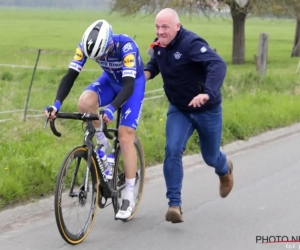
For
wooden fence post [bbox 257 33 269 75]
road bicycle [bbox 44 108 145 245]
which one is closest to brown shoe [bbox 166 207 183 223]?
road bicycle [bbox 44 108 145 245]

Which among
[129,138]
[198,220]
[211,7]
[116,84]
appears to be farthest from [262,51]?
[211,7]

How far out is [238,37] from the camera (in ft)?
129

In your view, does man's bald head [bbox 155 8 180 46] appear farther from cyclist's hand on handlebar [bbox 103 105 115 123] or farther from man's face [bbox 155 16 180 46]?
cyclist's hand on handlebar [bbox 103 105 115 123]

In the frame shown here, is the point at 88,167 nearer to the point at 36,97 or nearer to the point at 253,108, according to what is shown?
the point at 253,108

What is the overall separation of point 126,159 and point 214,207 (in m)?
1.35

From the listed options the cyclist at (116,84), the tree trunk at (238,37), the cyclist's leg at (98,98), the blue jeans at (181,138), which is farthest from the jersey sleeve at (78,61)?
the tree trunk at (238,37)

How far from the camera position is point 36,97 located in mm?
16062

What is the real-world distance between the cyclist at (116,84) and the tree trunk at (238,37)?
31950 mm

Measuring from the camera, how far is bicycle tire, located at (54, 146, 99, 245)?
6.05 metres

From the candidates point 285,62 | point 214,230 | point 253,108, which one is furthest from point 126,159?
point 285,62

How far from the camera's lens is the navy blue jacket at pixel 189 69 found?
6.65m

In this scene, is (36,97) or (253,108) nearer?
(253,108)

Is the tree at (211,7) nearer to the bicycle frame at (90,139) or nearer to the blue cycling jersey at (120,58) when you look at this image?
the blue cycling jersey at (120,58)

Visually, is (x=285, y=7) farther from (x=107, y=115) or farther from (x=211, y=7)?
(x=107, y=115)
